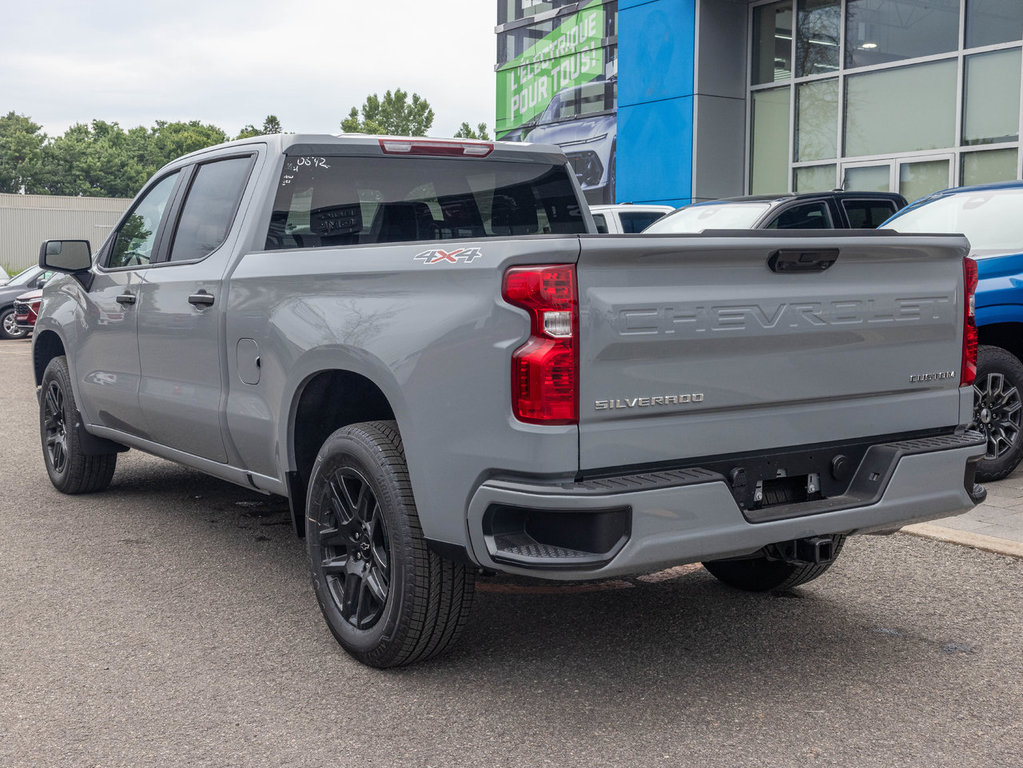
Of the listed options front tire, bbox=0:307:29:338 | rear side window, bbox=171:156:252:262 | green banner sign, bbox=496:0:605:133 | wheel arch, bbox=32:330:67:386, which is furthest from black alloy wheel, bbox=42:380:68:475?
green banner sign, bbox=496:0:605:133

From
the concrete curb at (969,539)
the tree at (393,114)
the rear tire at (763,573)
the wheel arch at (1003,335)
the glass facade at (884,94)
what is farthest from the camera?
the tree at (393,114)

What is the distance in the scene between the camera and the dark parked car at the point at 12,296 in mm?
22953

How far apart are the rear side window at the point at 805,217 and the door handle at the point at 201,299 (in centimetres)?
619

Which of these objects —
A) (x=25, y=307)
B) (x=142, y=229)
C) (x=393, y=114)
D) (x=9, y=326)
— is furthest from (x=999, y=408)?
(x=393, y=114)

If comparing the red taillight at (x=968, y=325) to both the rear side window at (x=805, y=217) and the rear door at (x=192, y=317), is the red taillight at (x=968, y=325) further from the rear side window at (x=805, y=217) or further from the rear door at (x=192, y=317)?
the rear side window at (x=805, y=217)

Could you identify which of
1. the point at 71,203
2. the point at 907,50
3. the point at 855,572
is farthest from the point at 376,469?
the point at 71,203

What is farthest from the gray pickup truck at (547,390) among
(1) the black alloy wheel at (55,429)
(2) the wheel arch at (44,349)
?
(2) the wheel arch at (44,349)

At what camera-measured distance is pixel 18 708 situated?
369 cm

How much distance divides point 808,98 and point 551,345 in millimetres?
16772

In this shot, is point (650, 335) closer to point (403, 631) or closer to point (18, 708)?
point (403, 631)

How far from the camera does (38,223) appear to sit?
61719 mm

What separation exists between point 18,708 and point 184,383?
1884 millimetres

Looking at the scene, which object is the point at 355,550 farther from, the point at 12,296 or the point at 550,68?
the point at 550,68

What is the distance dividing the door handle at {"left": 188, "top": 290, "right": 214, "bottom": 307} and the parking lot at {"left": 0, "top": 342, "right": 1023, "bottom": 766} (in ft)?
4.11
